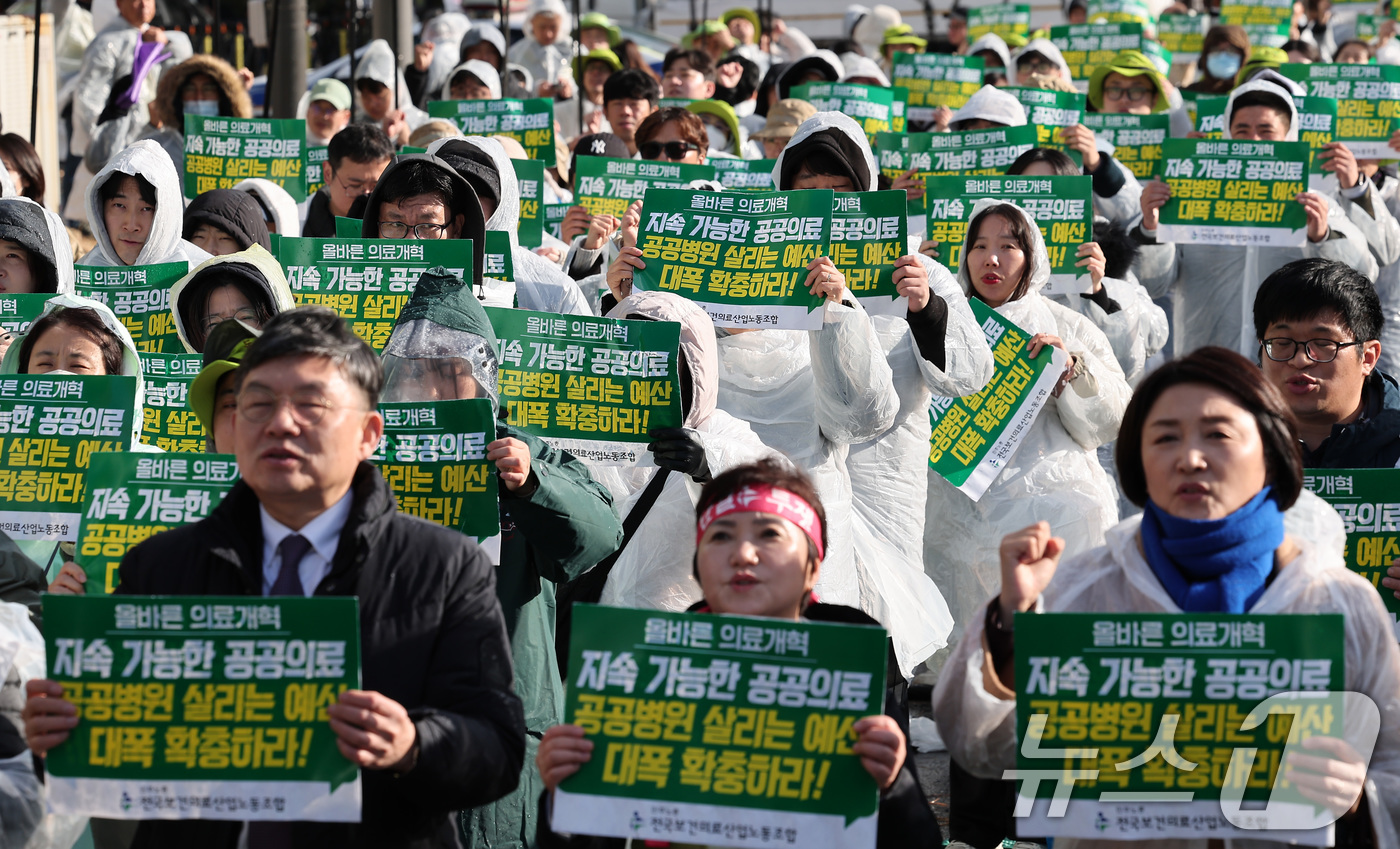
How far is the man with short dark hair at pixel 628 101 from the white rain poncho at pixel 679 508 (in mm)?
5293

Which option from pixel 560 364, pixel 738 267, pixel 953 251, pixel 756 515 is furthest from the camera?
pixel 953 251

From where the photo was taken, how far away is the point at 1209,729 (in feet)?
→ 9.61

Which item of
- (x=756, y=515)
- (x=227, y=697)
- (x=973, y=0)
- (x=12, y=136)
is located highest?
(x=973, y=0)

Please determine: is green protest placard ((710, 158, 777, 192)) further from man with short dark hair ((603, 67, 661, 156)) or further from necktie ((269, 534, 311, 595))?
necktie ((269, 534, 311, 595))

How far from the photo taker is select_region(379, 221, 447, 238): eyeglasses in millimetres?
5633

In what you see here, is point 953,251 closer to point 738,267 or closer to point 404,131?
point 738,267

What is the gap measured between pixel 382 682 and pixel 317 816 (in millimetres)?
253

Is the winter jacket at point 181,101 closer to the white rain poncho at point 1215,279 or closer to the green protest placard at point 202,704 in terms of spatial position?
the white rain poncho at point 1215,279

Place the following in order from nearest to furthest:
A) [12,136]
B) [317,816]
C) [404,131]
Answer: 1. [317,816]
2. [12,136]
3. [404,131]

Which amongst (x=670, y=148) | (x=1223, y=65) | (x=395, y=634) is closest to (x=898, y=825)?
(x=395, y=634)

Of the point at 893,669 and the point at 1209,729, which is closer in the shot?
the point at 1209,729

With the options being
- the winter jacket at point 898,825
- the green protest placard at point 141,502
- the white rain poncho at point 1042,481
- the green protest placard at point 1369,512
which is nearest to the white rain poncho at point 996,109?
the white rain poncho at point 1042,481

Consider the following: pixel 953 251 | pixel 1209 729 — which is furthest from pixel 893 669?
pixel 953 251

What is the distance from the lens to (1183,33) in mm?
14906
